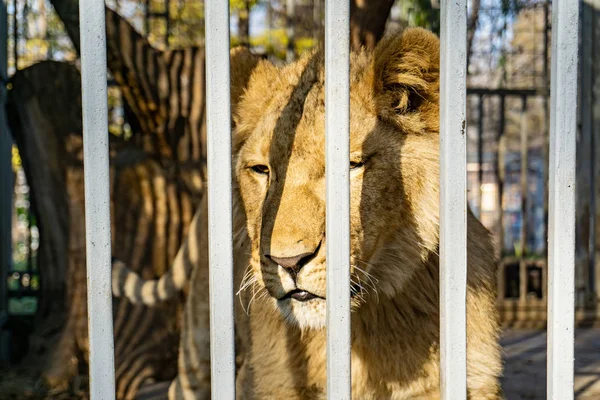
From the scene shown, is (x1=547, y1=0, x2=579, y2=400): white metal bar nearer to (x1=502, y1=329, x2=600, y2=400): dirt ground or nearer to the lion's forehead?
the lion's forehead

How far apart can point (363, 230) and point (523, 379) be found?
2.86 metres

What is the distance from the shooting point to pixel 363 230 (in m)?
2.04

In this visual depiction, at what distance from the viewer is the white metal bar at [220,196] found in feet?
4.66

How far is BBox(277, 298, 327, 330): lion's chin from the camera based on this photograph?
76.5 inches

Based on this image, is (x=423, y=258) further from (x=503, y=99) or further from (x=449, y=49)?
(x=503, y=99)

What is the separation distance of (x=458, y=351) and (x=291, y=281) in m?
0.55

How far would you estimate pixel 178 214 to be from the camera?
4.41 metres

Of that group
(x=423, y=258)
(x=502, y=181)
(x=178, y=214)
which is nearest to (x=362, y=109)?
(x=423, y=258)

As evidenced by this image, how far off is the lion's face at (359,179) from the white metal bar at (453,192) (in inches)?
17.9

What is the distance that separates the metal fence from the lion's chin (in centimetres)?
47

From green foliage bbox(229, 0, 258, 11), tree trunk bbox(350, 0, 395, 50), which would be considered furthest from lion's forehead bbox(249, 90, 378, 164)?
green foliage bbox(229, 0, 258, 11)

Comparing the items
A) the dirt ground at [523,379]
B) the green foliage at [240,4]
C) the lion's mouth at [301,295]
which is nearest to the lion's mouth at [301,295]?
the lion's mouth at [301,295]

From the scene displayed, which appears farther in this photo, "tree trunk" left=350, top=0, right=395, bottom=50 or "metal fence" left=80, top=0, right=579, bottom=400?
"tree trunk" left=350, top=0, right=395, bottom=50

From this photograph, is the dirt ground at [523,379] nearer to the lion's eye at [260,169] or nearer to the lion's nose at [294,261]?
the lion's eye at [260,169]
